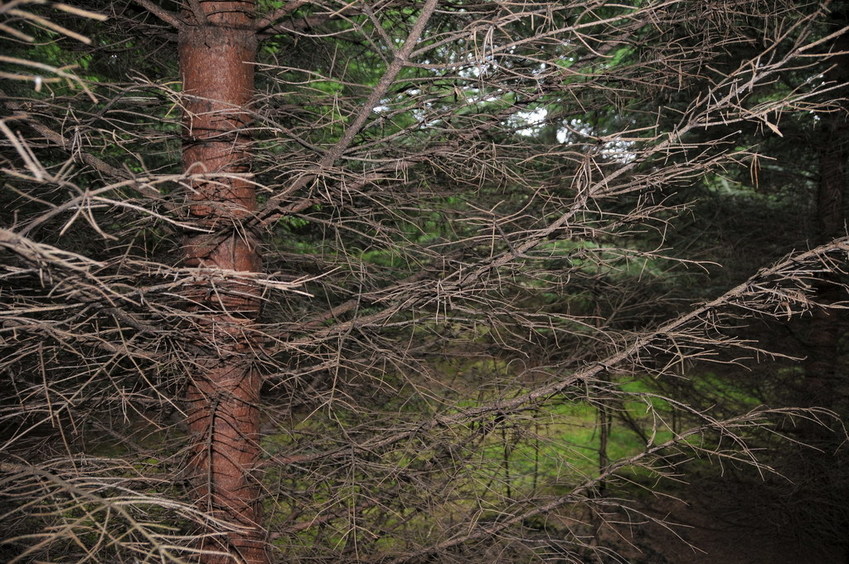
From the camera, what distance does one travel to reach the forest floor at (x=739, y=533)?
6.98 metres

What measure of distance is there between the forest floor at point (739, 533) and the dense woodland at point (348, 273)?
187mm

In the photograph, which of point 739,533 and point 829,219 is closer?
point 829,219

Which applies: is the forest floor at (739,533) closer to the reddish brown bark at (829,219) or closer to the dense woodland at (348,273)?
the dense woodland at (348,273)

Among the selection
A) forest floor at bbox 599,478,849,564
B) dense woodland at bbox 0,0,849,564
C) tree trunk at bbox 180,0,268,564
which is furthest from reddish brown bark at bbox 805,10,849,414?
tree trunk at bbox 180,0,268,564

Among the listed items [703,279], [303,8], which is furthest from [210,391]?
[703,279]

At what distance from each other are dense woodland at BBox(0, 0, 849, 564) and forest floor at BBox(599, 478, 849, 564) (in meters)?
0.19

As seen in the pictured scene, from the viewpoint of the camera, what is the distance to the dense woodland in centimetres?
219

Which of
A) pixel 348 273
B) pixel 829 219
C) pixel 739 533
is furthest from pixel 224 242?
pixel 739 533

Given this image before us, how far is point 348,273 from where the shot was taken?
15.3 feet

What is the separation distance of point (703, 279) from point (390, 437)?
6626mm

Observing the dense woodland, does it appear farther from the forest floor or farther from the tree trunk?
the forest floor

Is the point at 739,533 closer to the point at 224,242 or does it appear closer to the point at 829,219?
the point at 829,219

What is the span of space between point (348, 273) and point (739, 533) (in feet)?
27.1

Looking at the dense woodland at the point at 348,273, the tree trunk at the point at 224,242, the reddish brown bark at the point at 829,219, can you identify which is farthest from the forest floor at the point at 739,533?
the tree trunk at the point at 224,242
